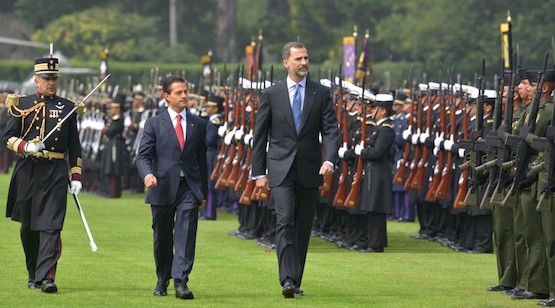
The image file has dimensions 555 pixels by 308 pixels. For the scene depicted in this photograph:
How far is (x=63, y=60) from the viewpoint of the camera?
2168 inches

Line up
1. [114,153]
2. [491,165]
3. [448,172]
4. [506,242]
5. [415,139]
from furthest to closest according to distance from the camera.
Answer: [114,153] → [415,139] → [448,172] → [506,242] → [491,165]

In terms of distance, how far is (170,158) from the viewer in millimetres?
12672

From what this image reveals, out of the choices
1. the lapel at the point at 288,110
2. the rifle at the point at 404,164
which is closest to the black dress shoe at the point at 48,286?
the lapel at the point at 288,110

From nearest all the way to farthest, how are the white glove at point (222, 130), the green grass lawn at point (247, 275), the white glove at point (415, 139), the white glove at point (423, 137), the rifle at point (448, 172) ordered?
the green grass lawn at point (247, 275) → the rifle at point (448, 172) → the white glove at point (423, 137) → the white glove at point (415, 139) → the white glove at point (222, 130)

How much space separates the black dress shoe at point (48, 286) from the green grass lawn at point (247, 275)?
0.07 m

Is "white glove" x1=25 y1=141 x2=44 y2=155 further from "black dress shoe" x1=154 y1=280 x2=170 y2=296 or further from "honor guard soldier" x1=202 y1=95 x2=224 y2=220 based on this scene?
"honor guard soldier" x1=202 y1=95 x2=224 y2=220

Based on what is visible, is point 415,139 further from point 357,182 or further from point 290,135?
point 290,135

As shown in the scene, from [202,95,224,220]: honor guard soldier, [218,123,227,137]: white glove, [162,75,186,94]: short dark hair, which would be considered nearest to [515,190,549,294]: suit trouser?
[162,75,186,94]: short dark hair

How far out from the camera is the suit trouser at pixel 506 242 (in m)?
13.4

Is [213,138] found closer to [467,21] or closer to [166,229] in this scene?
[166,229]

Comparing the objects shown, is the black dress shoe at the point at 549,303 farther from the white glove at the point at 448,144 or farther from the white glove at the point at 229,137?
the white glove at the point at 229,137

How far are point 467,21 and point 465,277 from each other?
38.1 m

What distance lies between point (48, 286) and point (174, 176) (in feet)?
4.16

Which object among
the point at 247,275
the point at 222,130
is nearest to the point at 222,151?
the point at 222,130
